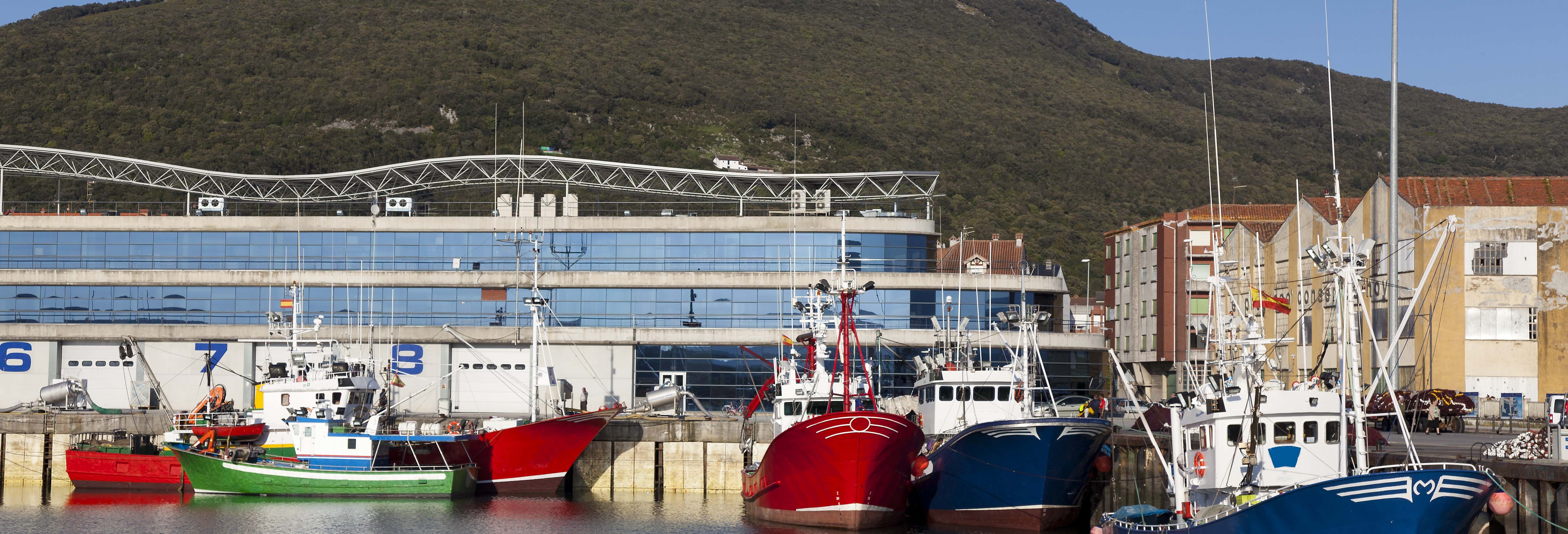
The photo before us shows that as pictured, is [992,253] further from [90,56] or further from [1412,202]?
[90,56]

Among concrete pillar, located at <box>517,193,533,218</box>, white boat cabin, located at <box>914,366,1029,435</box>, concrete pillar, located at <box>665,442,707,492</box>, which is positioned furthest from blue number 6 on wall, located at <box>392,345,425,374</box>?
white boat cabin, located at <box>914,366,1029,435</box>

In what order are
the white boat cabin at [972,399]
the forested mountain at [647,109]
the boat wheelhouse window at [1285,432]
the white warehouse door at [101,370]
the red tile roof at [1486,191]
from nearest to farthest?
1. the boat wheelhouse window at [1285,432]
2. the white boat cabin at [972,399]
3. the red tile roof at [1486,191]
4. the white warehouse door at [101,370]
5. the forested mountain at [647,109]

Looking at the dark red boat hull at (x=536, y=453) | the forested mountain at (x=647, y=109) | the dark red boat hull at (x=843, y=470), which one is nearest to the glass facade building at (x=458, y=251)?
the dark red boat hull at (x=536, y=453)

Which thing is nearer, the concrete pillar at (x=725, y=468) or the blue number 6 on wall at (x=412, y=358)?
the concrete pillar at (x=725, y=468)

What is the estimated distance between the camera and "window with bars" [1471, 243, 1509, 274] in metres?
59.4

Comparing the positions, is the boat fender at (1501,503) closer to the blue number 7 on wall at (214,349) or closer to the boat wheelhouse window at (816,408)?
the boat wheelhouse window at (816,408)

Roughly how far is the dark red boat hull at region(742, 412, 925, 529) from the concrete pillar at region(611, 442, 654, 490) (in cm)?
1303

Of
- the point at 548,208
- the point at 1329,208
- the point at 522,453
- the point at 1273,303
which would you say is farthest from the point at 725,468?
the point at 1329,208

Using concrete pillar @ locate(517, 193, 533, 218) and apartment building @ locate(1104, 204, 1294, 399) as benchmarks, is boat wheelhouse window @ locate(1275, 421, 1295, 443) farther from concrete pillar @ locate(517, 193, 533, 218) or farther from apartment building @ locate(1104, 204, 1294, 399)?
apartment building @ locate(1104, 204, 1294, 399)

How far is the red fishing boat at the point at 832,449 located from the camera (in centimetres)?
3962

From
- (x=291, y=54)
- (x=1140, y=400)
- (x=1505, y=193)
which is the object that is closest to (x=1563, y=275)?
(x=1505, y=193)

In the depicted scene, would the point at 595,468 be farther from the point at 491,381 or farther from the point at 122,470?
the point at 122,470

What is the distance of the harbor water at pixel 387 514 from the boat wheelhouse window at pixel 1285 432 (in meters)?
11.7

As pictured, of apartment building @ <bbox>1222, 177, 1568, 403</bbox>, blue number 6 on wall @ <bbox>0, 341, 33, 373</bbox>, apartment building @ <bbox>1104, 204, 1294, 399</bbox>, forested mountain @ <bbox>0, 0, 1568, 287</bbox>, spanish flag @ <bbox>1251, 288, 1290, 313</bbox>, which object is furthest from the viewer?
forested mountain @ <bbox>0, 0, 1568, 287</bbox>
